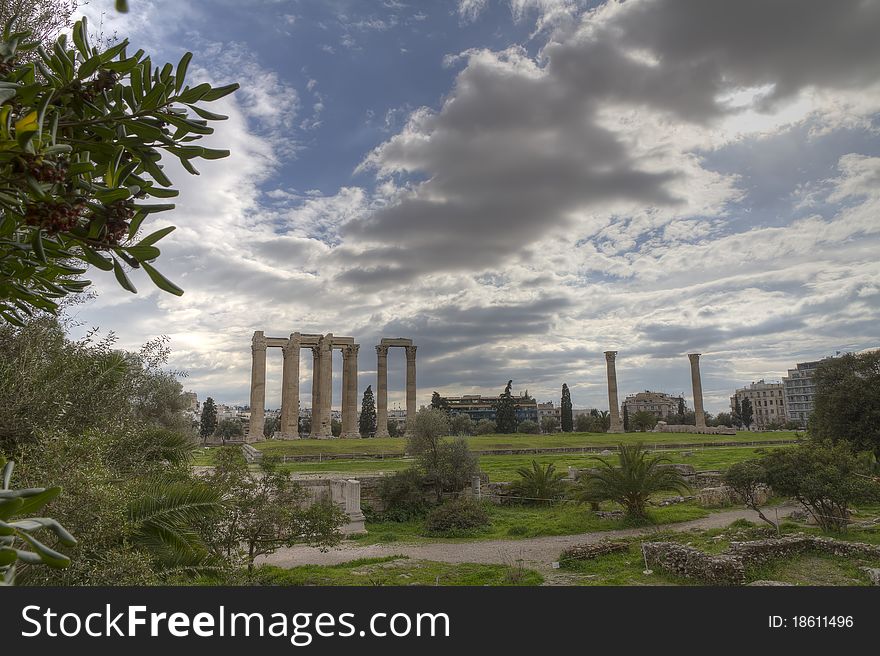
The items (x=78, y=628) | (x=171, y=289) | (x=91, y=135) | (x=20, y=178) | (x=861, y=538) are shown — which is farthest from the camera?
(x=861, y=538)

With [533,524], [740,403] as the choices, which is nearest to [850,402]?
[533,524]

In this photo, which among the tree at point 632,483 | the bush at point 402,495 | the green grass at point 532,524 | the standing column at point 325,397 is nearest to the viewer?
the green grass at point 532,524

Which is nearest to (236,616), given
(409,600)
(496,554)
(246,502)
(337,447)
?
(409,600)

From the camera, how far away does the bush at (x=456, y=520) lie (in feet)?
52.5

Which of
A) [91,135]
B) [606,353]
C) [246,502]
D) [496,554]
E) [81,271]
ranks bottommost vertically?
[496,554]

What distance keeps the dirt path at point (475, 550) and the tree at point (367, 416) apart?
156 feet

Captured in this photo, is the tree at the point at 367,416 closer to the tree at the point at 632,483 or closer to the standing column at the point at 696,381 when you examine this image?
the standing column at the point at 696,381

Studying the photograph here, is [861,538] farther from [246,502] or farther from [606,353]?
[606,353]

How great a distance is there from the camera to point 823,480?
1340 cm

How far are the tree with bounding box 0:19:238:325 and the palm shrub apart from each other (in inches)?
787

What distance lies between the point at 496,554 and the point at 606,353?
49644 millimetres

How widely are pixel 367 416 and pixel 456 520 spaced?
48.8 meters

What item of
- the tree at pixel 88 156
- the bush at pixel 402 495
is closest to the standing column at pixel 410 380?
the bush at pixel 402 495

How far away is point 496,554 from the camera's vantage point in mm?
13031
